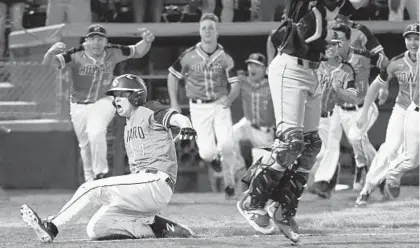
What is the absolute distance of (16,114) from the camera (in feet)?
45.6

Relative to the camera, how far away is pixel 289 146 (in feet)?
24.1

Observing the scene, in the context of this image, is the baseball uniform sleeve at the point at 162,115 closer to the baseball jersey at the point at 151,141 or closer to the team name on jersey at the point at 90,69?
the baseball jersey at the point at 151,141

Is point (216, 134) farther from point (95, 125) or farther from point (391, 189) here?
point (391, 189)

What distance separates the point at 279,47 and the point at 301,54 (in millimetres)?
237

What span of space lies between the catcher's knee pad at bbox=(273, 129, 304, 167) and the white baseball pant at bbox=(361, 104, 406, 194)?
427cm

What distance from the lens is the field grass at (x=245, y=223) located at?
24.6ft

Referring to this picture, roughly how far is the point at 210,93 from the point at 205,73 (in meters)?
0.25

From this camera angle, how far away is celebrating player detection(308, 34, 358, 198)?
12.0m

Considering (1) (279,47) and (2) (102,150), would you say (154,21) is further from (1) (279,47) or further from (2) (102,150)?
(1) (279,47)

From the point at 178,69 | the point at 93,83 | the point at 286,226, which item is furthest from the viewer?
the point at 178,69

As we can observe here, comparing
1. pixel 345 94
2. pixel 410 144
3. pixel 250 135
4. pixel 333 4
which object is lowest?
pixel 250 135

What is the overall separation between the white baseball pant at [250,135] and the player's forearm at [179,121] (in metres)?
5.46

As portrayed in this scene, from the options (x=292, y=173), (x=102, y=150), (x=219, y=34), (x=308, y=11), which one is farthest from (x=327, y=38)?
(x=219, y=34)

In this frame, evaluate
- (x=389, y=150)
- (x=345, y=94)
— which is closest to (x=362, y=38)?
(x=389, y=150)
